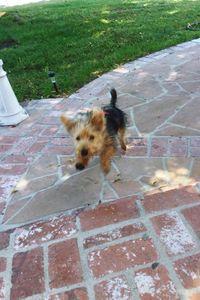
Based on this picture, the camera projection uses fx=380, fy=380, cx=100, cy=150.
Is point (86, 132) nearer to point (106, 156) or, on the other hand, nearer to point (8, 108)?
point (106, 156)

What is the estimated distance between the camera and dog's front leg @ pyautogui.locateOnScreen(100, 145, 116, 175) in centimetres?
409

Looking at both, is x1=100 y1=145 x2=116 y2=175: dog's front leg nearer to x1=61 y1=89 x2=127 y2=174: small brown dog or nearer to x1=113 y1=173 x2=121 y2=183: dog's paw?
x1=61 y1=89 x2=127 y2=174: small brown dog

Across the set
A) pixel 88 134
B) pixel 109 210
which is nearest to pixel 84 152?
pixel 88 134

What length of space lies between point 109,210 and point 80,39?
7395 mm

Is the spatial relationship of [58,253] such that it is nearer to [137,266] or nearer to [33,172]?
[137,266]

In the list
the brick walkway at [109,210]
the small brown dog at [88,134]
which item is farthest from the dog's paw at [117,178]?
the small brown dog at [88,134]

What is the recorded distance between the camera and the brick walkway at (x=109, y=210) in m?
3.01

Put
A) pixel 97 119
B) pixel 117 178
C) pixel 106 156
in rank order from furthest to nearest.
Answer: pixel 117 178 → pixel 106 156 → pixel 97 119

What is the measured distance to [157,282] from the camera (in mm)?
2910

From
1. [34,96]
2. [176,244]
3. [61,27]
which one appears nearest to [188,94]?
[34,96]

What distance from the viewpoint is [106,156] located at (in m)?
4.16

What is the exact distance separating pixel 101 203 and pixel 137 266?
1020 millimetres

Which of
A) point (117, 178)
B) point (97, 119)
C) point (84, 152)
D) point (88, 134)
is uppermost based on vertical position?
point (97, 119)

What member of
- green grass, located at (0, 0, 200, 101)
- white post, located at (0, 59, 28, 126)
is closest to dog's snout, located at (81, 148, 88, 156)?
white post, located at (0, 59, 28, 126)
